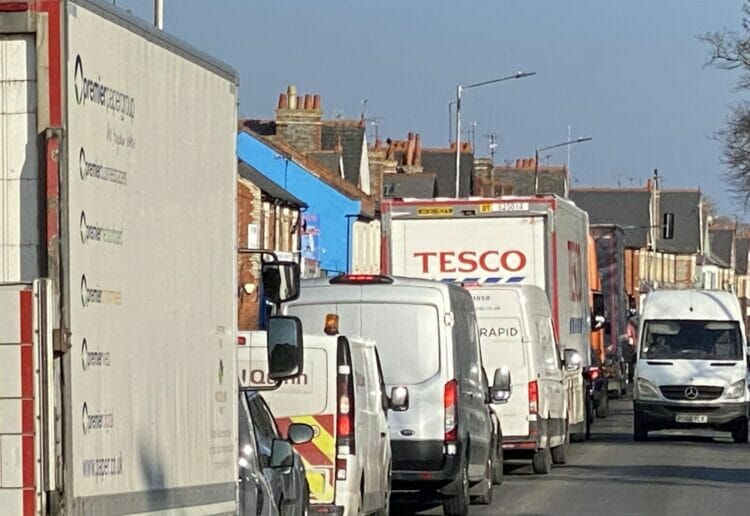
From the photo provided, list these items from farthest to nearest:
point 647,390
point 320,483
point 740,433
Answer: point 740,433, point 647,390, point 320,483

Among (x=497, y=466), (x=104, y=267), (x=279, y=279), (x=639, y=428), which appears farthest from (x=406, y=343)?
(x=639, y=428)

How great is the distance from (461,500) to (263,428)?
21.6 ft

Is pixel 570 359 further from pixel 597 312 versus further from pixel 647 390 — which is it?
pixel 597 312

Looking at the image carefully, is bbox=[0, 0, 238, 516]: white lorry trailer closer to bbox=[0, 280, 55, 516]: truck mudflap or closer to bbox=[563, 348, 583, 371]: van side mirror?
bbox=[0, 280, 55, 516]: truck mudflap

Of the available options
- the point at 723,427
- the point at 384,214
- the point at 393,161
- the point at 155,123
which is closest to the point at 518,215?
the point at 384,214

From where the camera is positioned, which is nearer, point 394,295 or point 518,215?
point 394,295

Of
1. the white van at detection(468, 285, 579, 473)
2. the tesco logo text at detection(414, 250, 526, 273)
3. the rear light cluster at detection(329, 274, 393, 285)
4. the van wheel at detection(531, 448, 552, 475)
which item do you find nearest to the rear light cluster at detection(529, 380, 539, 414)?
the white van at detection(468, 285, 579, 473)

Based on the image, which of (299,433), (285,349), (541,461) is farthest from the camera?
(541,461)

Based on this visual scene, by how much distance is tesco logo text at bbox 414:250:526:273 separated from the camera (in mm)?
26625

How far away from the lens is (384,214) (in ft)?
87.2

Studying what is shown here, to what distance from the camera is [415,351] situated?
1791 cm

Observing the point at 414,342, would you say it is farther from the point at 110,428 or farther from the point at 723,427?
the point at 723,427

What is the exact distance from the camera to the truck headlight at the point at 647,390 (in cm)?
3256

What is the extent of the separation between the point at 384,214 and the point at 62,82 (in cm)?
1922
